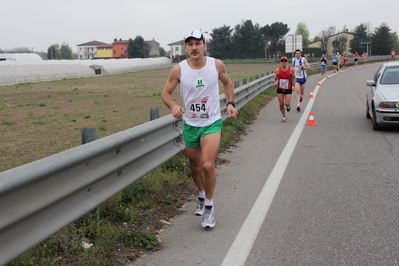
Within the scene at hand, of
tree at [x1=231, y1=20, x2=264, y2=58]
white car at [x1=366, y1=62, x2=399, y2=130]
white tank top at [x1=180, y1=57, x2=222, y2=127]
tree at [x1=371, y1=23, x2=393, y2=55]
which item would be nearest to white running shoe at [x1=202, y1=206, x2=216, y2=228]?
white tank top at [x1=180, y1=57, x2=222, y2=127]

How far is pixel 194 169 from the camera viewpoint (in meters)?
5.81

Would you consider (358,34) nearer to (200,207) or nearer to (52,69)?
(52,69)

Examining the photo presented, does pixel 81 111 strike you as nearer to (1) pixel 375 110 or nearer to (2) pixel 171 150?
(1) pixel 375 110

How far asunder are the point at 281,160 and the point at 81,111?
37.5 ft

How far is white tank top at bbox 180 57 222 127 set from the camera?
543cm

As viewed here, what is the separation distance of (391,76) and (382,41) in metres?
102

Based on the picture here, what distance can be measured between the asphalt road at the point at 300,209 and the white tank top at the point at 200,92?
109cm

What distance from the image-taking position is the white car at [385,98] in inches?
444

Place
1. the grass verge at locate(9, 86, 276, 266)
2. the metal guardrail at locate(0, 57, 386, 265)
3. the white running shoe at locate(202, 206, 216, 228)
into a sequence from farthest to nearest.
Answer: the white running shoe at locate(202, 206, 216, 228), the grass verge at locate(9, 86, 276, 266), the metal guardrail at locate(0, 57, 386, 265)

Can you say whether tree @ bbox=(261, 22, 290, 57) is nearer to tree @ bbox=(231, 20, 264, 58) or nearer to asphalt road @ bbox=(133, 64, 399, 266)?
tree @ bbox=(231, 20, 264, 58)

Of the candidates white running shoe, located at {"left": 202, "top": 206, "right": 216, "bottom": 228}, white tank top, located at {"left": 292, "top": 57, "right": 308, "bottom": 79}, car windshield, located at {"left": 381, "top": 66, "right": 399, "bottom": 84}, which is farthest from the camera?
→ white tank top, located at {"left": 292, "top": 57, "right": 308, "bottom": 79}

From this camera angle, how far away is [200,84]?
5418 millimetres

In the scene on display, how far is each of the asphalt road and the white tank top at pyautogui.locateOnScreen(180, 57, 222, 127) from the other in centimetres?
109

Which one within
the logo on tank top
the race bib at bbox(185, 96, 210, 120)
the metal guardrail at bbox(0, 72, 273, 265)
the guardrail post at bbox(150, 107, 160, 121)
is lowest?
the metal guardrail at bbox(0, 72, 273, 265)
